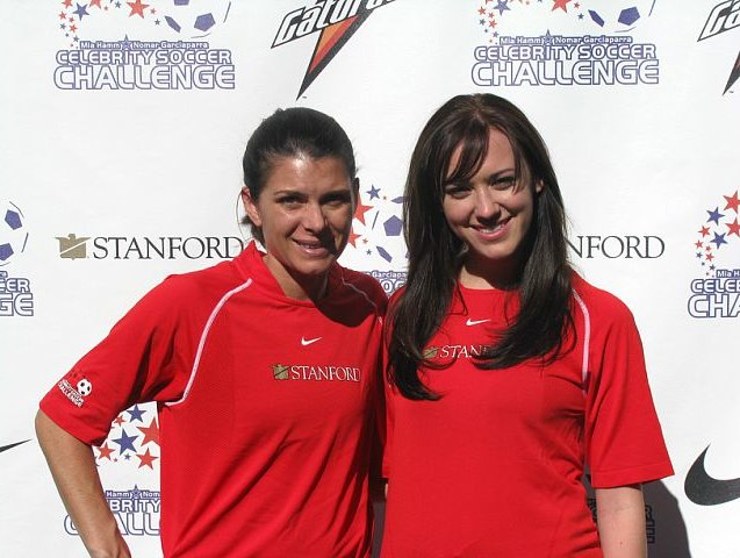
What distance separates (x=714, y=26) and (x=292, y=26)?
112 centimetres

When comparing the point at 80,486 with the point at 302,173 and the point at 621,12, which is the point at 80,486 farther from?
the point at 621,12

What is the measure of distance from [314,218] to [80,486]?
2.16 ft

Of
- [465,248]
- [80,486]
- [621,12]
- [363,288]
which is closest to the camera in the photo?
[80,486]

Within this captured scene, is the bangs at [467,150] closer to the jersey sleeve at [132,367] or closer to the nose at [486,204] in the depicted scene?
the nose at [486,204]

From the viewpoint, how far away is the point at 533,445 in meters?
1.57

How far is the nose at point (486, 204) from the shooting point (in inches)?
63.7

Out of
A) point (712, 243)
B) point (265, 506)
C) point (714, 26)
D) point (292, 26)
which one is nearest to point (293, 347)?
point (265, 506)

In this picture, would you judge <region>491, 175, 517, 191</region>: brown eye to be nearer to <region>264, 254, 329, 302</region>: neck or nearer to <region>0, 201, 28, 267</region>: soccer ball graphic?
<region>264, 254, 329, 302</region>: neck

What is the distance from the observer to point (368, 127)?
8.07 ft

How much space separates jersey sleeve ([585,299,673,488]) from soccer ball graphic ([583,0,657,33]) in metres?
1.13

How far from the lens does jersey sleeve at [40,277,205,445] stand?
1.64 meters

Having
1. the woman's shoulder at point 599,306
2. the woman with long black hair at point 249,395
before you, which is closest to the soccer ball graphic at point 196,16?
the woman with long black hair at point 249,395

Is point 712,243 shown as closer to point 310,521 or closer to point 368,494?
point 368,494

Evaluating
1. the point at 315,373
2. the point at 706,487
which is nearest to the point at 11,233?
the point at 315,373
